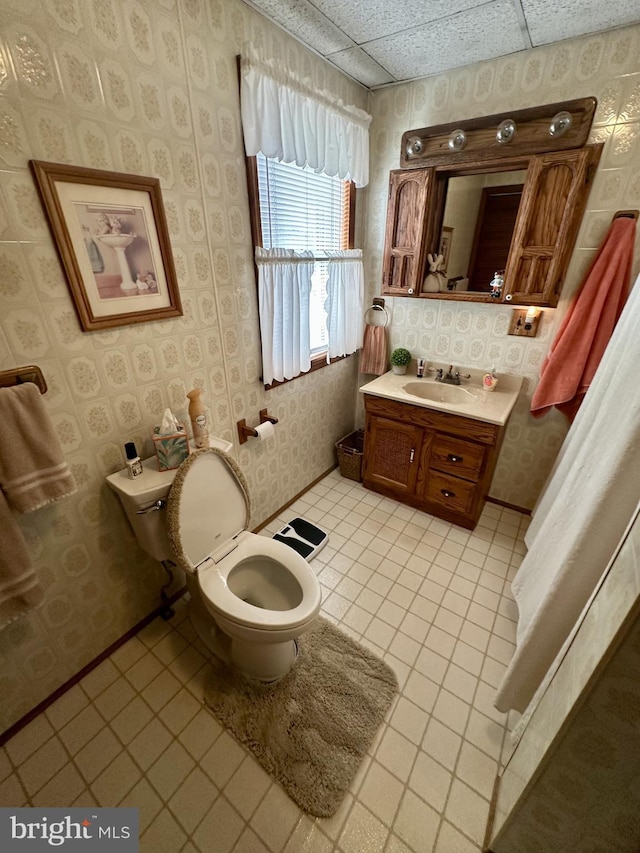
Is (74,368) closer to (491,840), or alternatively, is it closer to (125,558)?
(125,558)

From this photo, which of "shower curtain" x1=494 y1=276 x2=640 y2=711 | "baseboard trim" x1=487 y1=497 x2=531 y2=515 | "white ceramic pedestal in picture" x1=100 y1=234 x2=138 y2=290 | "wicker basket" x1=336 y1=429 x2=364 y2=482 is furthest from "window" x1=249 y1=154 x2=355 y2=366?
"baseboard trim" x1=487 y1=497 x2=531 y2=515

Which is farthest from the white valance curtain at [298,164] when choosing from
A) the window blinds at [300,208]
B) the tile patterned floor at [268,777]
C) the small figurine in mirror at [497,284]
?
the tile patterned floor at [268,777]

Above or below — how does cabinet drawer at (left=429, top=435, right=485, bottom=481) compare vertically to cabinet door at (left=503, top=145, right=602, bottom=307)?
below

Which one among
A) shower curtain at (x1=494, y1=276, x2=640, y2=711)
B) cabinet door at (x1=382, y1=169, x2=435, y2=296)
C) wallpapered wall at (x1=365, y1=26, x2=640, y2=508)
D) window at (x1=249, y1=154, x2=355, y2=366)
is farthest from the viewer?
cabinet door at (x1=382, y1=169, x2=435, y2=296)

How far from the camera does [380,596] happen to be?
176 cm

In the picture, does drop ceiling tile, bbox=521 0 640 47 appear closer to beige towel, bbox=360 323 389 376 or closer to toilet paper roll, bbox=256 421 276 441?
beige towel, bbox=360 323 389 376

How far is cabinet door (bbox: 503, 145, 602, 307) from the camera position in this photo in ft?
5.12

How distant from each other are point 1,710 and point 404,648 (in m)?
1.52

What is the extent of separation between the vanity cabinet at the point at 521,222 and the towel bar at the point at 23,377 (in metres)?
1.83

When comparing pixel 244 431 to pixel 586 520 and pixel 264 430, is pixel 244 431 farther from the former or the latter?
pixel 586 520

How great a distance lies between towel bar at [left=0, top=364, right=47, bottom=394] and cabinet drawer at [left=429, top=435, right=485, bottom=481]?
185cm

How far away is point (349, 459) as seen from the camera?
2.58 metres

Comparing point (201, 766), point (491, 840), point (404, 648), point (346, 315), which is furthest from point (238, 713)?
point (346, 315)

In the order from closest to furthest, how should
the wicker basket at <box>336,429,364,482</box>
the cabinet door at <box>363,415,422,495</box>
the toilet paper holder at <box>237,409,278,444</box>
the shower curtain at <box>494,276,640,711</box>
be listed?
the shower curtain at <box>494,276,640,711</box> < the toilet paper holder at <box>237,409,278,444</box> < the cabinet door at <box>363,415,422,495</box> < the wicker basket at <box>336,429,364,482</box>
